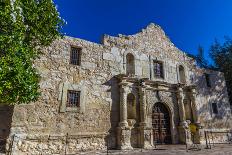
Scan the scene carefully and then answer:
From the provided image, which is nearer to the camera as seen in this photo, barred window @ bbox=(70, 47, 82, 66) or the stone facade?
the stone facade

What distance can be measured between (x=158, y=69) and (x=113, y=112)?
5.23 m

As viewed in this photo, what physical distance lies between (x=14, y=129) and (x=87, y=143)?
361 centimetres

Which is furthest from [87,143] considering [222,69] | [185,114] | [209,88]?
[222,69]

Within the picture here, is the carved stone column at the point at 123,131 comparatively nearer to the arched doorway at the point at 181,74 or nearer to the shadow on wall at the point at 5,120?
the shadow on wall at the point at 5,120

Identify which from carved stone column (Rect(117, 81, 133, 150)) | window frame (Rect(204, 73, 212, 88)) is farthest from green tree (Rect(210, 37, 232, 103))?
carved stone column (Rect(117, 81, 133, 150))

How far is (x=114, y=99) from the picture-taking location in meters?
12.4

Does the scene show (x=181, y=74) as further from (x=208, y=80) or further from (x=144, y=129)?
(x=144, y=129)

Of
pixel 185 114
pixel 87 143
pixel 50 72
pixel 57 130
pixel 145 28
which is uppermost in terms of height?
pixel 145 28

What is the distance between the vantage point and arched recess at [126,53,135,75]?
13899 mm

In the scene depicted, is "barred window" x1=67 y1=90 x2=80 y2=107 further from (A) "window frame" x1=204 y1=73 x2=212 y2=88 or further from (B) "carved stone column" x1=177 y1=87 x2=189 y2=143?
(A) "window frame" x1=204 y1=73 x2=212 y2=88

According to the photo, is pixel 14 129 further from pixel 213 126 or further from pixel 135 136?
pixel 213 126

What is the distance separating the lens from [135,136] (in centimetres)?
1227

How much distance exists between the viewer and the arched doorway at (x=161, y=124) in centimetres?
1339

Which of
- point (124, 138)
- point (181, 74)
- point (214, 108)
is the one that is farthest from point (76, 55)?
point (214, 108)
